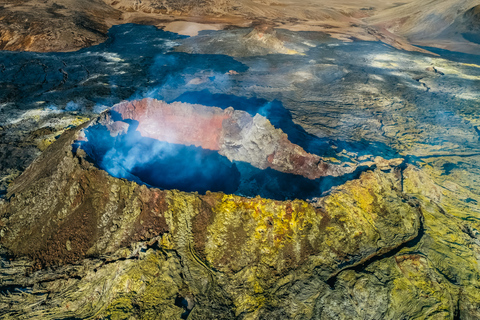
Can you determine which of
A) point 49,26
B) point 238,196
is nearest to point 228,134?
point 238,196

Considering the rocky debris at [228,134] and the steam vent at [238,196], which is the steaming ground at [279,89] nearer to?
the steam vent at [238,196]

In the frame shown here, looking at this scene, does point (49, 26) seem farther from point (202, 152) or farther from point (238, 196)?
point (238, 196)

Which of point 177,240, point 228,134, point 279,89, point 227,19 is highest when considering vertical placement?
point 227,19

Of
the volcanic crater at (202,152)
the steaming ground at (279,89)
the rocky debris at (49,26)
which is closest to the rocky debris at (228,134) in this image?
the volcanic crater at (202,152)

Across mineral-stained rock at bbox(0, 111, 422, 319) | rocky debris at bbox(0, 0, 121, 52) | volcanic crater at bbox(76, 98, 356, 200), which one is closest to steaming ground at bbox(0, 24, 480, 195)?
rocky debris at bbox(0, 0, 121, 52)

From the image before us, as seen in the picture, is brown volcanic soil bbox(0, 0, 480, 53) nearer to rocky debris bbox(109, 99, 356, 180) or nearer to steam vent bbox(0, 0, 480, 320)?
steam vent bbox(0, 0, 480, 320)
